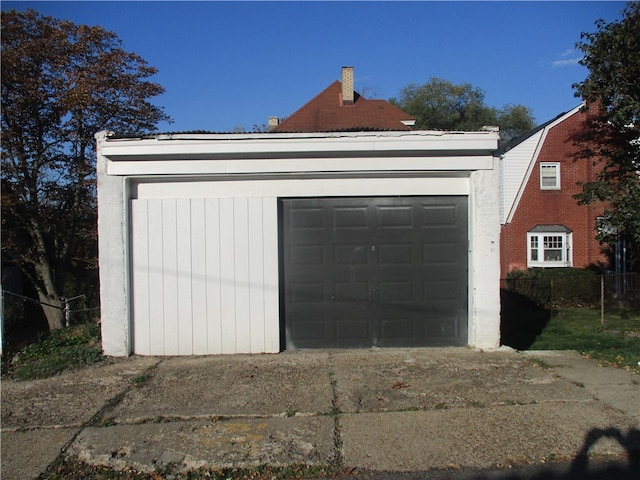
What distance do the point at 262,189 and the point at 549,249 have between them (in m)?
17.8

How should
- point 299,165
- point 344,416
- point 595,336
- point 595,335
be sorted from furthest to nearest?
point 595,335 < point 595,336 < point 299,165 < point 344,416

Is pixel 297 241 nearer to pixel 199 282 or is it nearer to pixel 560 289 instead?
pixel 199 282

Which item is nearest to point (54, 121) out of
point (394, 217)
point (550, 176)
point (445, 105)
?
point (394, 217)

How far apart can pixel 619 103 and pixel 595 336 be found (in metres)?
5.91

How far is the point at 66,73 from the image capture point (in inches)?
479

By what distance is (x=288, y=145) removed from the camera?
6961 millimetres

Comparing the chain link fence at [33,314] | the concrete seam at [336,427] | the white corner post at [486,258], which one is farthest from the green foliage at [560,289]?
the chain link fence at [33,314]

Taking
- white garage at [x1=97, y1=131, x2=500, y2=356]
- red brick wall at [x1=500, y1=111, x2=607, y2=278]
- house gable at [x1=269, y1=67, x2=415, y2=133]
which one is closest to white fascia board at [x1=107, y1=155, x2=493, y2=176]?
white garage at [x1=97, y1=131, x2=500, y2=356]

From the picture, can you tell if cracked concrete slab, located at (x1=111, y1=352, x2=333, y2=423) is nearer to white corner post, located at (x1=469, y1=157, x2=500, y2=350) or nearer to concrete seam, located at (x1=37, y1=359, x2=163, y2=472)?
concrete seam, located at (x1=37, y1=359, x2=163, y2=472)

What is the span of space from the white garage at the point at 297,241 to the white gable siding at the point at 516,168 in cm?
1557

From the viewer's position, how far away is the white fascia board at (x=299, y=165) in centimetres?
707

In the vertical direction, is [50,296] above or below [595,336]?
above

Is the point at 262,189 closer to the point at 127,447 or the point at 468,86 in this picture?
the point at 127,447

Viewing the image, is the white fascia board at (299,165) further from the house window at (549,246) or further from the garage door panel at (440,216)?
the house window at (549,246)
